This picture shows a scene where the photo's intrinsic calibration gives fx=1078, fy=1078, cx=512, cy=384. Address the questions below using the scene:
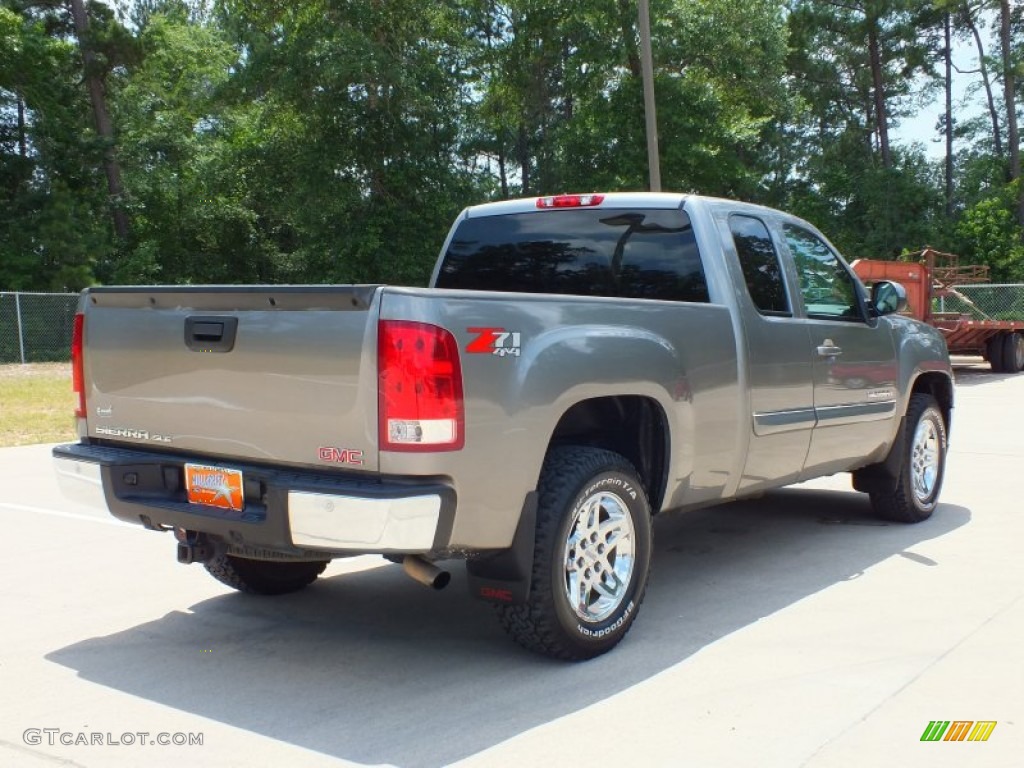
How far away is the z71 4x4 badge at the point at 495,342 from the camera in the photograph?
3935mm

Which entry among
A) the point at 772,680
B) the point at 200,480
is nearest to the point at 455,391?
the point at 200,480

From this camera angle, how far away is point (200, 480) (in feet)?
14.0

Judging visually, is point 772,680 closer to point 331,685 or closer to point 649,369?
point 649,369

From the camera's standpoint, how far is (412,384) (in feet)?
12.5

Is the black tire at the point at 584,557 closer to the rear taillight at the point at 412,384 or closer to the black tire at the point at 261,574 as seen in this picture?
the rear taillight at the point at 412,384

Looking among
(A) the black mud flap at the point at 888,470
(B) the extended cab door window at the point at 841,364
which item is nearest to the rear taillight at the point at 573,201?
(B) the extended cab door window at the point at 841,364

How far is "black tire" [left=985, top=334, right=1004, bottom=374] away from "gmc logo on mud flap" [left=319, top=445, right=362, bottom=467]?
22.2 m

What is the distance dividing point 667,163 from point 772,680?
28561 millimetres

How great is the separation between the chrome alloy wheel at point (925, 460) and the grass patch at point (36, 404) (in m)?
9.66

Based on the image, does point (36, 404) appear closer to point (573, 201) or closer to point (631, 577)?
point (573, 201)

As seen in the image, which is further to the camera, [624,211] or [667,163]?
[667,163]

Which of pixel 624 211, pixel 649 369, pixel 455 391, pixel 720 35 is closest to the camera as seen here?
pixel 455 391

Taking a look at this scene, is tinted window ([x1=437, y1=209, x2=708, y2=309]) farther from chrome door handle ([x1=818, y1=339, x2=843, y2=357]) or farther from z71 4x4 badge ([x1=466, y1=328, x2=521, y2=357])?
z71 4x4 badge ([x1=466, y1=328, x2=521, y2=357])

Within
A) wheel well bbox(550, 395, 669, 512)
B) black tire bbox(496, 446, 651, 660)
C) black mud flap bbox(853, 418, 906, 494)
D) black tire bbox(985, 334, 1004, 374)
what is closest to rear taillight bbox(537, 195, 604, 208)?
wheel well bbox(550, 395, 669, 512)
